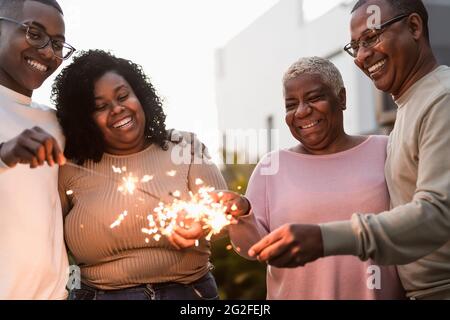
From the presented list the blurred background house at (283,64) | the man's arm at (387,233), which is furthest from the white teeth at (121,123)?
the blurred background house at (283,64)

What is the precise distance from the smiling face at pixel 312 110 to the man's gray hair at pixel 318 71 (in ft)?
0.07

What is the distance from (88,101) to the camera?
14.6 ft

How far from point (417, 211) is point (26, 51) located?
97.2 inches

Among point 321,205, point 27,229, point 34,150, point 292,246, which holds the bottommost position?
point 292,246

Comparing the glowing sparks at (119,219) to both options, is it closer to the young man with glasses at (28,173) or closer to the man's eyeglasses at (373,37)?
the young man with glasses at (28,173)

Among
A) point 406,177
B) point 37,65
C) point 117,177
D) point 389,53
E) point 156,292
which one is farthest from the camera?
point 117,177

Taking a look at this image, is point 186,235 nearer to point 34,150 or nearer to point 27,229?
point 27,229

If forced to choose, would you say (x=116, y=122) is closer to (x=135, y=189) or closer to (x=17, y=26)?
(x=135, y=189)

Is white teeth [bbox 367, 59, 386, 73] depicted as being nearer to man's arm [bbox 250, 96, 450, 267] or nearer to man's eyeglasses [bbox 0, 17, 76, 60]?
man's arm [bbox 250, 96, 450, 267]

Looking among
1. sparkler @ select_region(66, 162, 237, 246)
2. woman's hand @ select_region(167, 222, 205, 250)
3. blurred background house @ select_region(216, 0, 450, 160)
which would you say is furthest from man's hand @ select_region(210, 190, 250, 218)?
blurred background house @ select_region(216, 0, 450, 160)

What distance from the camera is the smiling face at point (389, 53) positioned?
3.85 metres

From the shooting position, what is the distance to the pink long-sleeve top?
397 cm

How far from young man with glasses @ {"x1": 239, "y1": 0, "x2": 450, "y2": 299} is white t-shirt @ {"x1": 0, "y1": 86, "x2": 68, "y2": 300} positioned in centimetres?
134

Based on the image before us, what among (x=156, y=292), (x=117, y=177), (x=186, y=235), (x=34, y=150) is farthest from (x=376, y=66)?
(x=34, y=150)
